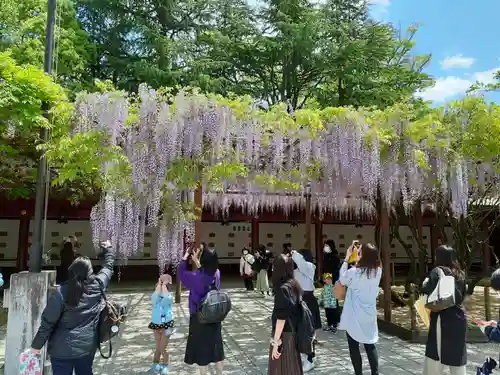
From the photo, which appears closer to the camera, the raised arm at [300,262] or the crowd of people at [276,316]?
the crowd of people at [276,316]

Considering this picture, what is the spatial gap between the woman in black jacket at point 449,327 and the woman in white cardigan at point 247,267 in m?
7.10

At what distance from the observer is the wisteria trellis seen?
545 cm

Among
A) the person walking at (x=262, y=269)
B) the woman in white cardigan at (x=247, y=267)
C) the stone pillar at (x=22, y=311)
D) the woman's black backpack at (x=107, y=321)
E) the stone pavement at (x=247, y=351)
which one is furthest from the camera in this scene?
the woman in white cardigan at (x=247, y=267)

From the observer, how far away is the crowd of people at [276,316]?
261 cm

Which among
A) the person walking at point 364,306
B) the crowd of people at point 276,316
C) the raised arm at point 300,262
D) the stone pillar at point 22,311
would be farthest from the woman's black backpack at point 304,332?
the stone pillar at point 22,311

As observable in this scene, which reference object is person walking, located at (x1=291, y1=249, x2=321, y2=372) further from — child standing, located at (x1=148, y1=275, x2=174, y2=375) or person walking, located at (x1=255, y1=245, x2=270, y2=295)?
person walking, located at (x1=255, y1=245, x2=270, y2=295)

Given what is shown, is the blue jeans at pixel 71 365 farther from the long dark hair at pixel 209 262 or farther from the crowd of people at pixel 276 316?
the long dark hair at pixel 209 262

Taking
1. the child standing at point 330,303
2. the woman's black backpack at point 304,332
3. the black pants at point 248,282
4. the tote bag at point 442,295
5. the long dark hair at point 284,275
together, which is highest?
the long dark hair at point 284,275

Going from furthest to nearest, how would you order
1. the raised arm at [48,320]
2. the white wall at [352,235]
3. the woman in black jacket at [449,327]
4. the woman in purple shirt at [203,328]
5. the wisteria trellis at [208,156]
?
the white wall at [352,235] → the wisteria trellis at [208,156] → the woman in purple shirt at [203,328] → the woman in black jacket at [449,327] → the raised arm at [48,320]

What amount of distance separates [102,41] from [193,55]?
3116 millimetres

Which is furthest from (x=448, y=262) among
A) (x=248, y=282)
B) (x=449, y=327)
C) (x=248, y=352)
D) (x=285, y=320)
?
(x=248, y=282)

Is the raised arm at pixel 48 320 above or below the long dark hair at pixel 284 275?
below

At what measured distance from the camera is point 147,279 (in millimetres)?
13016

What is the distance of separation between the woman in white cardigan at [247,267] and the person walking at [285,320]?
284 inches
